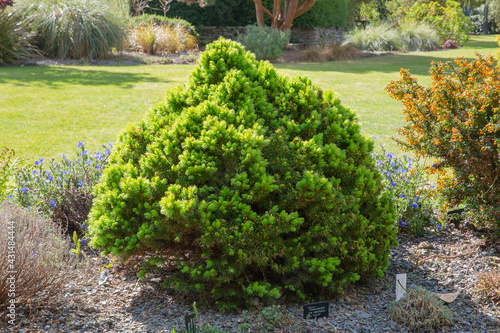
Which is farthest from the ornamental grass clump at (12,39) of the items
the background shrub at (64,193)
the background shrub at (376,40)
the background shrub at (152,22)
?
the background shrub at (376,40)

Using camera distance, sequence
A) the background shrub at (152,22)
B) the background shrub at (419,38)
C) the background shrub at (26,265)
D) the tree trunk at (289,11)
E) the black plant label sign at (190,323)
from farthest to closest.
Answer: the background shrub at (419,38) → the background shrub at (152,22) → the tree trunk at (289,11) → the background shrub at (26,265) → the black plant label sign at (190,323)

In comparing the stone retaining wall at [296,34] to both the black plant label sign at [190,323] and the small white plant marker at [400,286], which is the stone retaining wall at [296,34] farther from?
the black plant label sign at [190,323]

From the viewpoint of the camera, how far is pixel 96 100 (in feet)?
31.4

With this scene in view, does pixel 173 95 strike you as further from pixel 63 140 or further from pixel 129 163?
pixel 63 140

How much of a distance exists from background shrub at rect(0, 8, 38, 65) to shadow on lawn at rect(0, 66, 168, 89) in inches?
39.8

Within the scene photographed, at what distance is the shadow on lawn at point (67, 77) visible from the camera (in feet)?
36.0

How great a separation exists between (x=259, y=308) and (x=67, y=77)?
10663mm

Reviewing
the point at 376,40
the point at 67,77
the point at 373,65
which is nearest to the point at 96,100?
the point at 67,77

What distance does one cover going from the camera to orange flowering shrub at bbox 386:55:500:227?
135 inches

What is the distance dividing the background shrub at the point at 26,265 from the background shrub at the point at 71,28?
42.0 ft

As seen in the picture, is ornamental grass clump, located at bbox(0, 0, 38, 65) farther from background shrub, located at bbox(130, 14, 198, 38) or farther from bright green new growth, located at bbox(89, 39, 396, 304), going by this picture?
bright green new growth, located at bbox(89, 39, 396, 304)

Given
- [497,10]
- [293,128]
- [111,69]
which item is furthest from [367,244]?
[497,10]

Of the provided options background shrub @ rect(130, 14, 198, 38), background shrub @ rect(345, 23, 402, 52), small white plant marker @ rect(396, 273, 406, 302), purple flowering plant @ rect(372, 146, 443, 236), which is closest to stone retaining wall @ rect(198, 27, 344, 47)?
background shrub @ rect(345, 23, 402, 52)

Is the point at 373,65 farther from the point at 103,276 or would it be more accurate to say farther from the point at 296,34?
the point at 103,276
